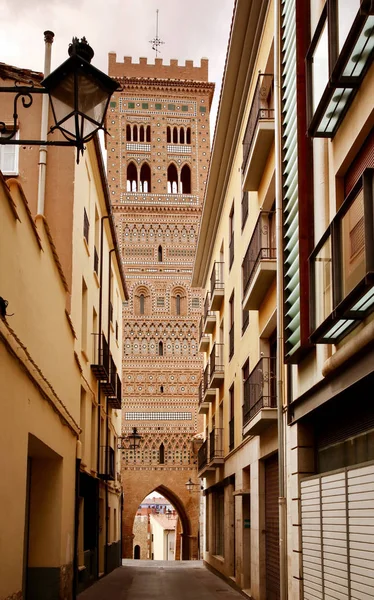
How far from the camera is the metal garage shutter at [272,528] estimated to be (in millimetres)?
14672

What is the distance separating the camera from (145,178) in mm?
55531

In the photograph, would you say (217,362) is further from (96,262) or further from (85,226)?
(85,226)

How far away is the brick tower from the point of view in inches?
1972

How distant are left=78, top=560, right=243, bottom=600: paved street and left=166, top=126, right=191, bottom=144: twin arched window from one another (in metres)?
33.4

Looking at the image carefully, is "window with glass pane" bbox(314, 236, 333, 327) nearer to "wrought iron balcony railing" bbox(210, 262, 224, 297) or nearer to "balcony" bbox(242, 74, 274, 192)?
"balcony" bbox(242, 74, 274, 192)

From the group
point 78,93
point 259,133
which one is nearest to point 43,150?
point 259,133

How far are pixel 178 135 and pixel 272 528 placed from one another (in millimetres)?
43558

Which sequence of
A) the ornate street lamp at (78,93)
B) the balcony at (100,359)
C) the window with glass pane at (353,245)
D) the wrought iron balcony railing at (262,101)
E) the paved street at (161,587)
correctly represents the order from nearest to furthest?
the ornate street lamp at (78,93), the window with glass pane at (353,245), the wrought iron balcony railing at (262,101), the paved street at (161,587), the balcony at (100,359)

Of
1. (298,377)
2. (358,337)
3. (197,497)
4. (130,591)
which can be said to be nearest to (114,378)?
(130,591)

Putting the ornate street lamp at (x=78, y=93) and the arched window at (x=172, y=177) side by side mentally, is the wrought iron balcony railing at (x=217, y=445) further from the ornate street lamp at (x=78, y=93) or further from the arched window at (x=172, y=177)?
the arched window at (x=172, y=177)

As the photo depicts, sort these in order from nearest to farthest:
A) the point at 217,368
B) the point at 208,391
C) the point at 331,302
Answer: the point at 331,302 → the point at 217,368 → the point at 208,391

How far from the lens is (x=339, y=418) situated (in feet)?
32.4

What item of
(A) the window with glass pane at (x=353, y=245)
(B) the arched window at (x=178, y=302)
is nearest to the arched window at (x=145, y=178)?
(B) the arched window at (x=178, y=302)

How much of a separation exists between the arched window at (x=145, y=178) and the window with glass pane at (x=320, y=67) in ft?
151
